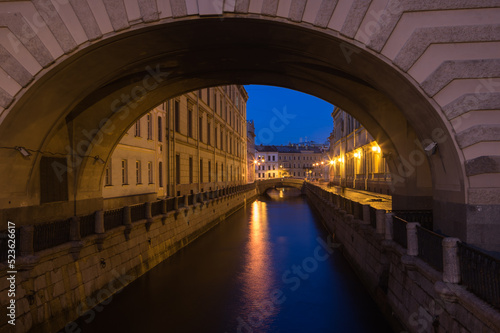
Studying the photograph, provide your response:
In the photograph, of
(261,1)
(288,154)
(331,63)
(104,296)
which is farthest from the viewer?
(288,154)

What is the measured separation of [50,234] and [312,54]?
8332mm

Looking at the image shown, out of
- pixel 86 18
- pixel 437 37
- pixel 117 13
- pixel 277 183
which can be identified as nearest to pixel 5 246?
pixel 86 18

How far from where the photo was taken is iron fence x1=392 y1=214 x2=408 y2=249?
9219 mm

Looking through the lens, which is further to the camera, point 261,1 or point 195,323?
point 195,323

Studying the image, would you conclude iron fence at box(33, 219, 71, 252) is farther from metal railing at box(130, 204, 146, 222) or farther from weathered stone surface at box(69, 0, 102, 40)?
weathered stone surface at box(69, 0, 102, 40)

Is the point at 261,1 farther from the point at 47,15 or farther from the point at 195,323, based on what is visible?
the point at 195,323

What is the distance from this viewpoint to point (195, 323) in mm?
10844

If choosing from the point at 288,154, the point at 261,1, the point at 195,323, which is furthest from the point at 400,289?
the point at 288,154

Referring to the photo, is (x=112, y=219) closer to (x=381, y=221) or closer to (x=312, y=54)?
(x=312, y=54)

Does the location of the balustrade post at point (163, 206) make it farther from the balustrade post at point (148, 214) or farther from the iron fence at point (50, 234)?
the iron fence at point (50, 234)

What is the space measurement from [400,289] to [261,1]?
758 centimetres

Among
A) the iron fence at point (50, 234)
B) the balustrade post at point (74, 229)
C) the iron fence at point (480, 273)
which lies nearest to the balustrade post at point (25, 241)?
the iron fence at point (50, 234)

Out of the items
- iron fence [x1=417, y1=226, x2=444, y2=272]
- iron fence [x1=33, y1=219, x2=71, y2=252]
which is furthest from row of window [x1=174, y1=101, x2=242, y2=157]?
iron fence [x1=417, y1=226, x2=444, y2=272]

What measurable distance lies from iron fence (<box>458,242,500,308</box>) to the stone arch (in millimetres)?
2212
